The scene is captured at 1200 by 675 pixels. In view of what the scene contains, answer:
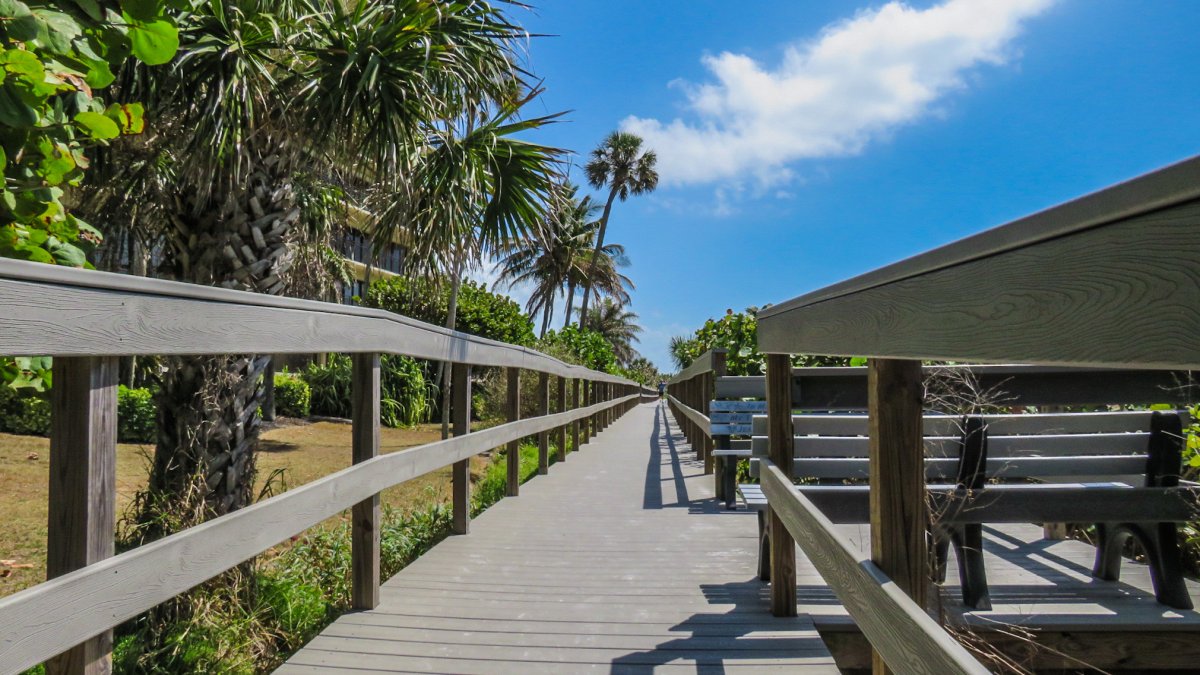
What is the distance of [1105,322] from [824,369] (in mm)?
2960

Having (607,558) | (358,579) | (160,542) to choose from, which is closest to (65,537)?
(160,542)

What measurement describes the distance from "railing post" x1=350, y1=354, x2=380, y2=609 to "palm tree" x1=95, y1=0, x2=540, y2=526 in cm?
112

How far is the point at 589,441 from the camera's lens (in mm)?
12969

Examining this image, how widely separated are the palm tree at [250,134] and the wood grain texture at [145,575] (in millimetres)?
1676

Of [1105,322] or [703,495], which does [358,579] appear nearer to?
[1105,322]

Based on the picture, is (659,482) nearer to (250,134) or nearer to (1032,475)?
(1032,475)

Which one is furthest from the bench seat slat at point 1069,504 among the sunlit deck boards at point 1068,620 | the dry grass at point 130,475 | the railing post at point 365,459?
the dry grass at point 130,475

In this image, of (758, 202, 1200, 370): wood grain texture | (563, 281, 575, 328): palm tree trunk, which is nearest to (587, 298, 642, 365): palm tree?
(563, 281, 575, 328): palm tree trunk

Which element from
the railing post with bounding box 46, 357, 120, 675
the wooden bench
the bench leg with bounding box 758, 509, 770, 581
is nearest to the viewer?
the railing post with bounding box 46, 357, 120, 675

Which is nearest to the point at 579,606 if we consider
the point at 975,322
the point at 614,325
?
the point at 975,322

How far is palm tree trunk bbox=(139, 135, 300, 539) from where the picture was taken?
401 cm

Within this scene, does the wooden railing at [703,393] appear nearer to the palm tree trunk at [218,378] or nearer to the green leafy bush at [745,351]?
the green leafy bush at [745,351]

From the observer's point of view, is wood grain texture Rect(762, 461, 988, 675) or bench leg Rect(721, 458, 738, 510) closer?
wood grain texture Rect(762, 461, 988, 675)

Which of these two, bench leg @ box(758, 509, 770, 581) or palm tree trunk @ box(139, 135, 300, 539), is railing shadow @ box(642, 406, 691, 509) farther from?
palm tree trunk @ box(139, 135, 300, 539)
